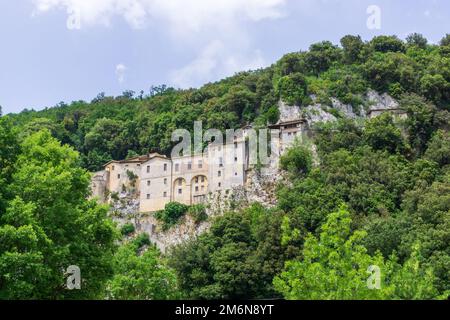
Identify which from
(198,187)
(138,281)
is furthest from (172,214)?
(138,281)

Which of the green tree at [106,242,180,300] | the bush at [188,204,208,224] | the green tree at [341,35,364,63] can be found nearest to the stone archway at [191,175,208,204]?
the bush at [188,204,208,224]

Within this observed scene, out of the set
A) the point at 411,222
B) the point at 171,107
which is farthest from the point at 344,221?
the point at 171,107

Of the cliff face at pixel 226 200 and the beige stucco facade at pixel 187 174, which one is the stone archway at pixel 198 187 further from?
the cliff face at pixel 226 200

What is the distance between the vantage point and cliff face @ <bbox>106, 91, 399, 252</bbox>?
71.7 metres

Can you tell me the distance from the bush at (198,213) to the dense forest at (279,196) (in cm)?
577

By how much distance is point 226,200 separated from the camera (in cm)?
7225

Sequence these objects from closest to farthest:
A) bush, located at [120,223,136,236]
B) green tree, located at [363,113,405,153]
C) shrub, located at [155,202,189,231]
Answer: green tree, located at [363,113,405,153] → shrub, located at [155,202,189,231] → bush, located at [120,223,136,236]

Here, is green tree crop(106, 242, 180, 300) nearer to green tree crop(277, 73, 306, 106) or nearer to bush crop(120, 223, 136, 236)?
bush crop(120, 223, 136, 236)

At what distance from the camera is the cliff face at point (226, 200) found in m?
71.7

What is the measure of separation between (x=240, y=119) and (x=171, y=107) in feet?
48.2

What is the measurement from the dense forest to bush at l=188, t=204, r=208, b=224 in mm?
5773

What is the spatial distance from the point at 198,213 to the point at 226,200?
3.29 meters

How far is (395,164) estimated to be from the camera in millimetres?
66938

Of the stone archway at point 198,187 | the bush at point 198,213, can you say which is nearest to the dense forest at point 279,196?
the bush at point 198,213
